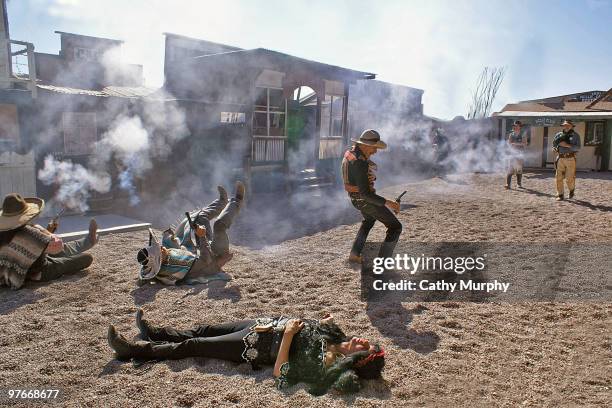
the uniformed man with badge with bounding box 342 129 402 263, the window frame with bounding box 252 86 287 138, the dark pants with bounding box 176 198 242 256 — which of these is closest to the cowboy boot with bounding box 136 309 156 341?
the dark pants with bounding box 176 198 242 256

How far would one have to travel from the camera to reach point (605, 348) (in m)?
4.07

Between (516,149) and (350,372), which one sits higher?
(516,149)

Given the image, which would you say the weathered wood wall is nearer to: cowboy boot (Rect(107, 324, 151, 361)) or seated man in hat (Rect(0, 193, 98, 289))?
seated man in hat (Rect(0, 193, 98, 289))

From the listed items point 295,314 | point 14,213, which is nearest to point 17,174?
point 14,213

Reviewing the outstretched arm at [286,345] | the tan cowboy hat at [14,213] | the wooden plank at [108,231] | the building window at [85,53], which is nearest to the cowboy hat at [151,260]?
the tan cowboy hat at [14,213]

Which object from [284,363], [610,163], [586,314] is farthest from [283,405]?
[610,163]

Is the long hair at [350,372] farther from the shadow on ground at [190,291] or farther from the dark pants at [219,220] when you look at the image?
the dark pants at [219,220]

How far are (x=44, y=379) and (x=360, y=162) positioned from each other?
3.88 meters

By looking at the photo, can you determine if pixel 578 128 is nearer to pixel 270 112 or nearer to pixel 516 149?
pixel 516 149

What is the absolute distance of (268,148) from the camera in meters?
13.8

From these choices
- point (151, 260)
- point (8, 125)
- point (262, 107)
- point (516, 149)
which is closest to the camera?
point (151, 260)

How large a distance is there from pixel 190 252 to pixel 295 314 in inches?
72.7

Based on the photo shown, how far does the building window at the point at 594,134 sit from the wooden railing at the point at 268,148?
1309 cm

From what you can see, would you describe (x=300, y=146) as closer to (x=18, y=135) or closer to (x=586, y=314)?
(x=18, y=135)
